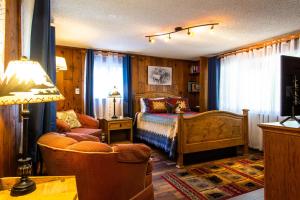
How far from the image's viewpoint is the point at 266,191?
172 centimetres

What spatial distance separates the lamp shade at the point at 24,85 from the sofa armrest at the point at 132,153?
1.89 feet

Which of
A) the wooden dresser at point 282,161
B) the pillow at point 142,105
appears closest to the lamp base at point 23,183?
the wooden dresser at point 282,161

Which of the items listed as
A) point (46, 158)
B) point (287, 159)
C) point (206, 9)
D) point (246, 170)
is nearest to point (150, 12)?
point (206, 9)

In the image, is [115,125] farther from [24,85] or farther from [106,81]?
[24,85]

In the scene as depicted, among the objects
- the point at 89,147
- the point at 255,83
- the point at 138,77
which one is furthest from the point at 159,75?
the point at 89,147

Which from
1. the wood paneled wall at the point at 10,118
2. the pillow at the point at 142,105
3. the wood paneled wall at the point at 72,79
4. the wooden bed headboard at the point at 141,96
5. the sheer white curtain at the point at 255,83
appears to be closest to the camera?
the wood paneled wall at the point at 10,118

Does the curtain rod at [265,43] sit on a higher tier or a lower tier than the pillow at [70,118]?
higher

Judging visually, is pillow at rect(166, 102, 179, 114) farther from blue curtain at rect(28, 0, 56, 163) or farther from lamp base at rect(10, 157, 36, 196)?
lamp base at rect(10, 157, 36, 196)

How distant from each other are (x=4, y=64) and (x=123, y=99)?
341 cm

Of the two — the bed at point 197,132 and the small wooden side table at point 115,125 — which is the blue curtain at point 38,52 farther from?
the small wooden side table at point 115,125

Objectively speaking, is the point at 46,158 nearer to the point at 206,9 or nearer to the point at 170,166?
the point at 170,166

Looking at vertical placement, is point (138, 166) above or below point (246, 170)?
above

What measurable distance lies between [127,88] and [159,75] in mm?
998

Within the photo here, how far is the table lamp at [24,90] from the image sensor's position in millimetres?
919
